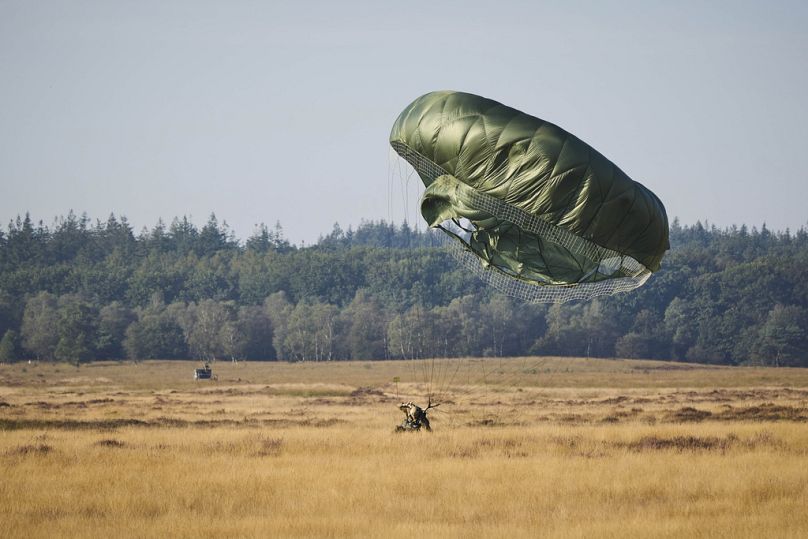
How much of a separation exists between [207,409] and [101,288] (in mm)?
127487

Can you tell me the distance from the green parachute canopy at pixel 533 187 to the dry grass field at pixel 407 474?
4196 mm

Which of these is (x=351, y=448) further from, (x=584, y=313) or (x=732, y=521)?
(x=584, y=313)

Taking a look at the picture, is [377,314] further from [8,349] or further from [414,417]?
[414,417]

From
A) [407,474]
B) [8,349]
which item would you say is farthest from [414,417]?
[8,349]

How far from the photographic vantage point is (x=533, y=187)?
19984 mm

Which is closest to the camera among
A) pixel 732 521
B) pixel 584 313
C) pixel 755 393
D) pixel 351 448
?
pixel 732 521

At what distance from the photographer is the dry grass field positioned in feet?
54.6

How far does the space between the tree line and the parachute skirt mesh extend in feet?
238

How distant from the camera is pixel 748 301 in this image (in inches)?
5753

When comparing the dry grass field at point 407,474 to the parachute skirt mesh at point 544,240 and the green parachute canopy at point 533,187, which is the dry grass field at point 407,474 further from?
the green parachute canopy at point 533,187

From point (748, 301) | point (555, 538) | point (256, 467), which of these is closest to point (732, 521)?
point (555, 538)

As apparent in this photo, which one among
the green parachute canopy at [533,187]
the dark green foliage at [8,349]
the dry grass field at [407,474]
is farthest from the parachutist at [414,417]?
the dark green foliage at [8,349]

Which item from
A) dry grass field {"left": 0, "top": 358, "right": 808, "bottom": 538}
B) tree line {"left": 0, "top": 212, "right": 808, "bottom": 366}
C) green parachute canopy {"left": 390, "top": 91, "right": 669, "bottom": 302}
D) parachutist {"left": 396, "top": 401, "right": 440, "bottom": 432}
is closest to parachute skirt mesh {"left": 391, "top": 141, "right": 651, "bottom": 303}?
green parachute canopy {"left": 390, "top": 91, "right": 669, "bottom": 302}

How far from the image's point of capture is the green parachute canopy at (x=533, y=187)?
65.3 feet
